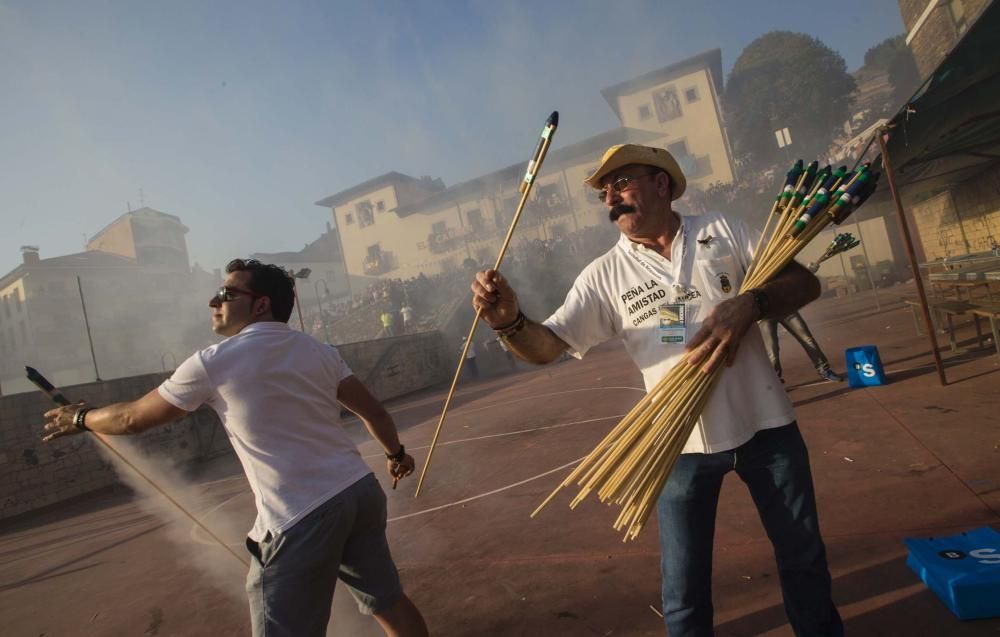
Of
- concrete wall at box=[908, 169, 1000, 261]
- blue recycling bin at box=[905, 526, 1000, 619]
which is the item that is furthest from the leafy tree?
blue recycling bin at box=[905, 526, 1000, 619]

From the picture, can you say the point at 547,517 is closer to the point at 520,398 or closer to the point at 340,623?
the point at 340,623

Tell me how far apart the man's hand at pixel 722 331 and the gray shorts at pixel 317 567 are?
1.50m

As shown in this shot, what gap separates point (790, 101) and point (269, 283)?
54.0m

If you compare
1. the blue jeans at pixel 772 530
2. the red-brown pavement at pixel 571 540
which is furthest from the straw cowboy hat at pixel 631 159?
the red-brown pavement at pixel 571 540

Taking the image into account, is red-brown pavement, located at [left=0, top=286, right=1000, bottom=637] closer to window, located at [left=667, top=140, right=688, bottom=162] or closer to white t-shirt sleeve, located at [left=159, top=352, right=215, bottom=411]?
white t-shirt sleeve, located at [left=159, top=352, right=215, bottom=411]

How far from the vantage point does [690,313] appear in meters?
2.01

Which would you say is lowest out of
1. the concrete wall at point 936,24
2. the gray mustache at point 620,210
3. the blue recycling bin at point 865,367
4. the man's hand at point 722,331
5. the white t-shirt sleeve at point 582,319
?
the blue recycling bin at point 865,367

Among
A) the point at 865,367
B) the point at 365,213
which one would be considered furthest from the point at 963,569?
the point at 365,213

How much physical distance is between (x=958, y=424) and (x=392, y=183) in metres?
47.9

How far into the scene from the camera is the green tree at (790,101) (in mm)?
44875

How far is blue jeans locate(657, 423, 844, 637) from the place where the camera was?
1.92 m

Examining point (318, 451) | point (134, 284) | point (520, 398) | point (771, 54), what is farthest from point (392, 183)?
point (318, 451)

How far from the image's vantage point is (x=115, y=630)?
4043mm

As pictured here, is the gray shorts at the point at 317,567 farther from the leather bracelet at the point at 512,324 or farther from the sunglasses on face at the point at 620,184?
the sunglasses on face at the point at 620,184
